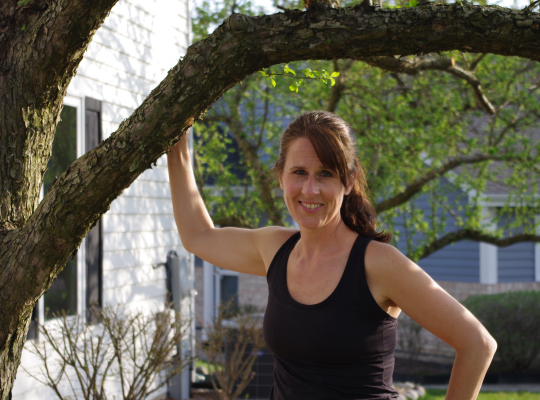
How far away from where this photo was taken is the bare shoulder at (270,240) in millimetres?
Answer: 2354

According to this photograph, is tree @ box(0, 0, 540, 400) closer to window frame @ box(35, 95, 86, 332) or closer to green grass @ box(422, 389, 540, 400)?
window frame @ box(35, 95, 86, 332)

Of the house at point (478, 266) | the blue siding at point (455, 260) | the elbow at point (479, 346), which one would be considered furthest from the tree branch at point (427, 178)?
the elbow at point (479, 346)

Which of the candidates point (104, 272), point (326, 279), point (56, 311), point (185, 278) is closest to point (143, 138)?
point (326, 279)

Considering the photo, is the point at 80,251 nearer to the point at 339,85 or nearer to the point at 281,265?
the point at 281,265

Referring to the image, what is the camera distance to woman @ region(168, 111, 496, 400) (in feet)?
6.12

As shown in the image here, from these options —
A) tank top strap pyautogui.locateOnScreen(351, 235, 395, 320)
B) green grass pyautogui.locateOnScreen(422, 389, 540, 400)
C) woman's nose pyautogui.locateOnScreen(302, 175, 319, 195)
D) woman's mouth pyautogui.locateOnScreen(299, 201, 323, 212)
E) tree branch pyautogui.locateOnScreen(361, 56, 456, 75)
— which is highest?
tree branch pyautogui.locateOnScreen(361, 56, 456, 75)

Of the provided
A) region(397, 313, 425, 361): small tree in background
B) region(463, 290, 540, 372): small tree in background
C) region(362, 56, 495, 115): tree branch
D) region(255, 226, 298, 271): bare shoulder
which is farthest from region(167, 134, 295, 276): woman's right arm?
region(397, 313, 425, 361): small tree in background

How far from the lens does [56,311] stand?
473 cm

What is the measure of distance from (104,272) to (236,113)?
495 centimetres

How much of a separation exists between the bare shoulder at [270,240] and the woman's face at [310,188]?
25 centimetres

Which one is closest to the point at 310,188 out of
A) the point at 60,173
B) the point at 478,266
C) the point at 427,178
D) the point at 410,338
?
the point at 60,173

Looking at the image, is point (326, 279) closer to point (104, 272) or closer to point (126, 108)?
point (104, 272)

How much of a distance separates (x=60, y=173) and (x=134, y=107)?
1564mm

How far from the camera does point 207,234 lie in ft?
8.20
